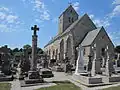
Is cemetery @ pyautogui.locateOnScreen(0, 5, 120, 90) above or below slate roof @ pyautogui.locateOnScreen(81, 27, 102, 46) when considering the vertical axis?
below

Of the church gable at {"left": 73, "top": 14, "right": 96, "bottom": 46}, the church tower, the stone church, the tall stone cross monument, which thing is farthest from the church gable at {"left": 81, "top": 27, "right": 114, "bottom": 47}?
the tall stone cross monument

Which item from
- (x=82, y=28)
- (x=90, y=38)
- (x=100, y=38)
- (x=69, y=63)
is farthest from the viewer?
(x=82, y=28)

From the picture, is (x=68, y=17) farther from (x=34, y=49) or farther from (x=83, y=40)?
(x=34, y=49)

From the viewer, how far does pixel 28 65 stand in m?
25.3

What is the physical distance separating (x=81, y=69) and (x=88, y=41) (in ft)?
88.9

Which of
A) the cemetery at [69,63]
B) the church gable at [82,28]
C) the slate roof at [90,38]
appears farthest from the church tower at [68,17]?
the slate roof at [90,38]

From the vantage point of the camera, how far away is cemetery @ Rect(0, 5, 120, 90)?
17047mm

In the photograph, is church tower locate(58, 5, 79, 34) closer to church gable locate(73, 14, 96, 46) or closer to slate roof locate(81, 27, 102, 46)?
church gable locate(73, 14, 96, 46)

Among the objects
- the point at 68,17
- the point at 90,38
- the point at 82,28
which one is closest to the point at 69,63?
the point at 90,38

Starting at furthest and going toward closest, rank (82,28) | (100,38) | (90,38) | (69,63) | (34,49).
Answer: (82,28) → (90,38) → (100,38) → (69,63) → (34,49)

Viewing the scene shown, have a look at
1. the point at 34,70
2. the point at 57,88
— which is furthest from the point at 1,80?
the point at 57,88

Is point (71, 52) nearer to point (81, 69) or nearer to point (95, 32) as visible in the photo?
point (95, 32)

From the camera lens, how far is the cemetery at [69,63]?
55.9 ft

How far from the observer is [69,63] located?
31984 millimetres
